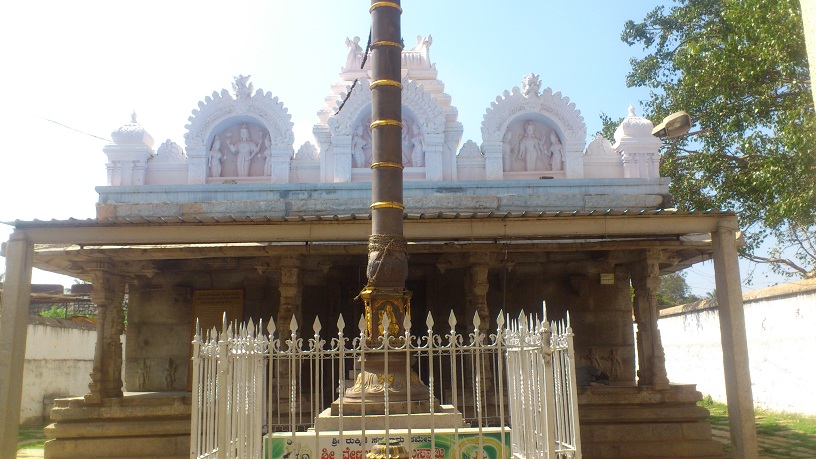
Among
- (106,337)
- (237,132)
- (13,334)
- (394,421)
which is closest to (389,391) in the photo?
(394,421)

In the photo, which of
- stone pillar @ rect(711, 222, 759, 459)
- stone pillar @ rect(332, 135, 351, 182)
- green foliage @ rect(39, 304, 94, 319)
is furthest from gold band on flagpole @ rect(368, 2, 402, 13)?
green foliage @ rect(39, 304, 94, 319)

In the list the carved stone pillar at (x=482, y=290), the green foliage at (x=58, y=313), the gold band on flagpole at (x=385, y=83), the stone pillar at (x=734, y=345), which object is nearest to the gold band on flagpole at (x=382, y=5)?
the gold band on flagpole at (x=385, y=83)

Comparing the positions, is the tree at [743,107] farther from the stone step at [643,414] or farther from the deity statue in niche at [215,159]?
the deity statue in niche at [215,159]

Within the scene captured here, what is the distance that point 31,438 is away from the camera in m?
13.9

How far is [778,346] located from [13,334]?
13.7 m

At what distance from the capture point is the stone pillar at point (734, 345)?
28.8ft

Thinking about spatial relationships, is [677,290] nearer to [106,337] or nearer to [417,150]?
[417,150]

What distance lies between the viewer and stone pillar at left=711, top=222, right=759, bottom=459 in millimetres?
8781

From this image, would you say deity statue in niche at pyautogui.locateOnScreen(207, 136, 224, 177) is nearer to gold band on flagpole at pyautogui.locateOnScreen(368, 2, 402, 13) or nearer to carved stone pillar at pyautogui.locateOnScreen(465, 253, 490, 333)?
carved stone pillar at pyautogui.locateOnScreen(465, 253, 490, 333)

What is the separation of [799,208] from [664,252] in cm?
387

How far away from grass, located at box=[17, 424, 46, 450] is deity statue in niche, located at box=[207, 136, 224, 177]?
17.7 feet

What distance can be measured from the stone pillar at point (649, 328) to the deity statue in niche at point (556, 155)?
2.85 m

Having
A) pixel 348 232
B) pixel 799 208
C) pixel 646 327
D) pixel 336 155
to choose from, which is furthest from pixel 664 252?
pixel 336 155

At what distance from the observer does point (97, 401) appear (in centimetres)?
1040
